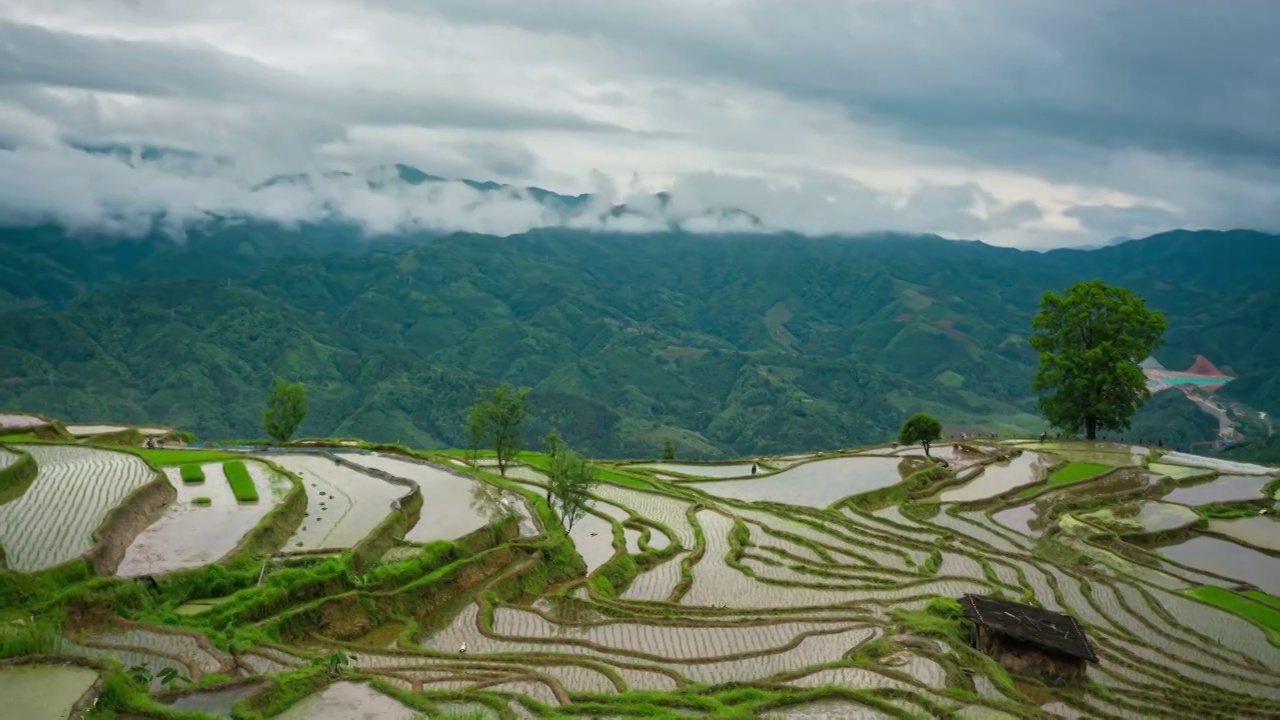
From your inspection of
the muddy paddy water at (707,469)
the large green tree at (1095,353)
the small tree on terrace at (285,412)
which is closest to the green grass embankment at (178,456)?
the small tree on terrace at (285,412)

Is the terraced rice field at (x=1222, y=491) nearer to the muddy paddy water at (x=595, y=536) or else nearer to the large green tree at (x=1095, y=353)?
the large green tree at (x=1095, y=353)

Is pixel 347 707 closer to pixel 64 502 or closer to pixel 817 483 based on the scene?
pixel 64 502

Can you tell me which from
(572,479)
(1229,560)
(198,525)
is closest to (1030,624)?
(572,479)

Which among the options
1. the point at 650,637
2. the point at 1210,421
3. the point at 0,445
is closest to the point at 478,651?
the point at 650,637

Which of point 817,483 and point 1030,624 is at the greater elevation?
point 1030,624

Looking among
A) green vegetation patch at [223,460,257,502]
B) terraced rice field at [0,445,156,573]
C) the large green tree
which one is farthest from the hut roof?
the large green tree

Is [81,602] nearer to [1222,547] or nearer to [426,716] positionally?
[426,716]
